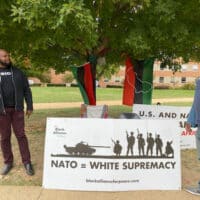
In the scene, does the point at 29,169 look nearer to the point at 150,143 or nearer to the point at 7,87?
the point at 7,87

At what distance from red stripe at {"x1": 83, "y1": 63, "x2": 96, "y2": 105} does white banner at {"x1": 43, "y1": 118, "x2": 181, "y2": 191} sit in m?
4.31

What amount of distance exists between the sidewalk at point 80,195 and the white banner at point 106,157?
105mm

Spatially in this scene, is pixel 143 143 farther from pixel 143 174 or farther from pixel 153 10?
pixel 153 10

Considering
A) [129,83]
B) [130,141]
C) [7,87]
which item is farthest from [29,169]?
[129,83]

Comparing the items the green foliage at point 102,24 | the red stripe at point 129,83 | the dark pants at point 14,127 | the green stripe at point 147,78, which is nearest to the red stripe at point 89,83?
the green foliage at point 102,24

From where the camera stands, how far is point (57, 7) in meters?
6.51

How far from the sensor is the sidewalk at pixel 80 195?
6152 mm

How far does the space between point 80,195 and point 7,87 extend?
6.71ft

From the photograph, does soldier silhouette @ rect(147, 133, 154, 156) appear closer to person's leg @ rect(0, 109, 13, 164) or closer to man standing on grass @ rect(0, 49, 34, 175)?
man standing on grass @ rect(0, 49, 34, 175)

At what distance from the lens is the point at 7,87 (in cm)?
679

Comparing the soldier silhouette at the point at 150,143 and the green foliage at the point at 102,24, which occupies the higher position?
the green foliage at the point at 102,24

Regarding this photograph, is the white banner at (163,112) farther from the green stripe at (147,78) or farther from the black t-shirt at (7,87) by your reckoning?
the black t-shirt at (7,87)

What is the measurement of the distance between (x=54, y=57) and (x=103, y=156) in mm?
6518

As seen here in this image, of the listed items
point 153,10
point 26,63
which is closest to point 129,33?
point 153,10
